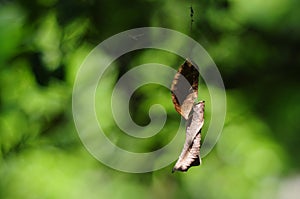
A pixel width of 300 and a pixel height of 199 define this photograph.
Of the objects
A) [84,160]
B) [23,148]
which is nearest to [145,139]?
[84,160]

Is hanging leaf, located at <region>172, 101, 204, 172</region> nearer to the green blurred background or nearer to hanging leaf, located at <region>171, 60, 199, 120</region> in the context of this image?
hanging leaf, located at <region>171, 60, 199, 120</region>

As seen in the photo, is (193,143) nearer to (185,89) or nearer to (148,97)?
(185,89)

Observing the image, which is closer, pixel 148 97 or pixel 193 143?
pixel 193 143

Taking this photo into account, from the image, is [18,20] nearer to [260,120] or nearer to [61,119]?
[61,119]

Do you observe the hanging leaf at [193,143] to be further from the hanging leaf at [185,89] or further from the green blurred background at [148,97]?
the green blurred background at [148,97]

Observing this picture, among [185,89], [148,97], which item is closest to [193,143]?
[185,89]
